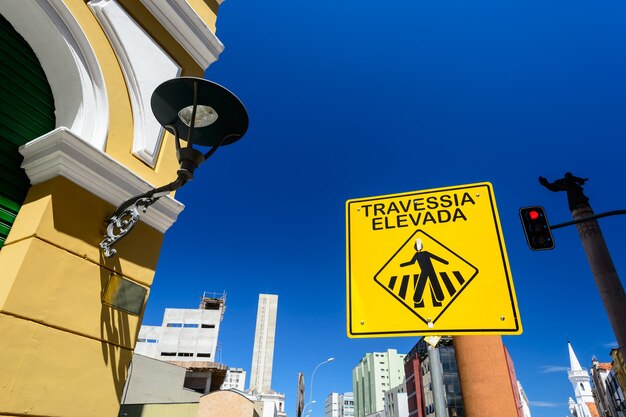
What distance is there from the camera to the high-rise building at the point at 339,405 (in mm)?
149875

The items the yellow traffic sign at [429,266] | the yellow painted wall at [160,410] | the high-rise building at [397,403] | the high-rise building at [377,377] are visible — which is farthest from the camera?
the high-rise building at [377,377]

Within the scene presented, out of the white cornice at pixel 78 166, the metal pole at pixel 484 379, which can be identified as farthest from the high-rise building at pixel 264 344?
the white cornice at pixel 78 166

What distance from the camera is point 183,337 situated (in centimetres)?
5891

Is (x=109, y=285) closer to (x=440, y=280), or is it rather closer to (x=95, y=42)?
(x=95, y=42)

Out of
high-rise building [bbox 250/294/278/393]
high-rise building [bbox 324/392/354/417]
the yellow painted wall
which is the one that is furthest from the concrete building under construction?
high-rise building [bbox 324/392/354/417]

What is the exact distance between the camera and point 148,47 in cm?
468

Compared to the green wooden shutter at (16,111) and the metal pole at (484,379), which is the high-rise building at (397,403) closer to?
the metal pole at (484,379)

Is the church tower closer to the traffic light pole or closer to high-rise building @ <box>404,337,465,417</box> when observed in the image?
high-rise building @ <box>404,337,465,417</box>

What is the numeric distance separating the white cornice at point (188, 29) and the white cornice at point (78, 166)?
2.65m

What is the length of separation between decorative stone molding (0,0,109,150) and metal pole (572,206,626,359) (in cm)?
862

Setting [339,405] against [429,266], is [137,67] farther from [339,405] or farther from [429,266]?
[339,405]

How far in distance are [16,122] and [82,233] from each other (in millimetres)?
1252

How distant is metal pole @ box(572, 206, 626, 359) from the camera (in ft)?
21.1

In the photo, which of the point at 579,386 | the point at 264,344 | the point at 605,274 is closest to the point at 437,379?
the point at 605,274
